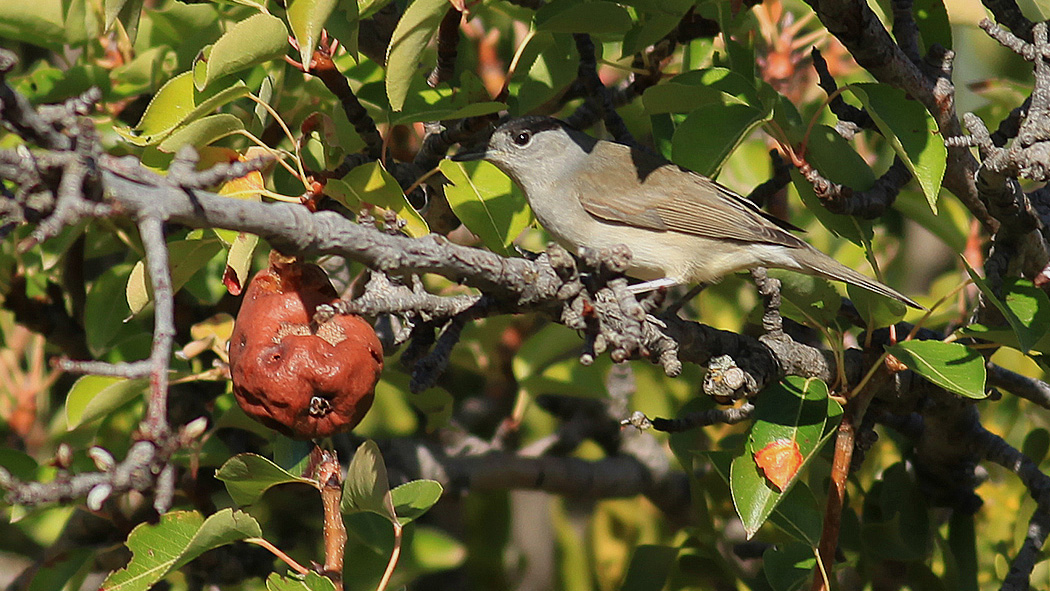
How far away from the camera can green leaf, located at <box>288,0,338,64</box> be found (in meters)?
2.26

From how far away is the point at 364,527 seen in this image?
254cm

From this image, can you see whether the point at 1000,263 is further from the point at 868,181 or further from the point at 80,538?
the point at 80,538

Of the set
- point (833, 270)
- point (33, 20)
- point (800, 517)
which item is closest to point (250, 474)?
point (800, 517)

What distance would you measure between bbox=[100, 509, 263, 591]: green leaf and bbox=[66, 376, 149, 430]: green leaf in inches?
19.2

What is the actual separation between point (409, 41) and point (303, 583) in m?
1.26

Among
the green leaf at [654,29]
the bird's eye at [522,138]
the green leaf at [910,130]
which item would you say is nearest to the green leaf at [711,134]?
the green leaf at [910,130]

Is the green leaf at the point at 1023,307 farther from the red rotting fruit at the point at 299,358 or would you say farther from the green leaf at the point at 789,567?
the red rotting fruit at the point at 299,358

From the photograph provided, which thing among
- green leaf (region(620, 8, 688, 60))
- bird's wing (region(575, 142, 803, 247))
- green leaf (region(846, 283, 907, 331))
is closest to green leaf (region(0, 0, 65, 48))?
green leaf (region(620, 8, 688, 60))

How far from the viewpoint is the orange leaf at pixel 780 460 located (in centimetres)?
233

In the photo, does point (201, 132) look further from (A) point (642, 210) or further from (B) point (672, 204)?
(B) point (672, 204)

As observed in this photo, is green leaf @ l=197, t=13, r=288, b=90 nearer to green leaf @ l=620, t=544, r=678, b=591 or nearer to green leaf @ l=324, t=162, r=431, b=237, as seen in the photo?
green leaf @ l=324, t=162, r=431, b=237

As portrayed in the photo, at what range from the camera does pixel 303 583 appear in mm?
2115

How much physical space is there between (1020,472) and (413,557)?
2144 mm

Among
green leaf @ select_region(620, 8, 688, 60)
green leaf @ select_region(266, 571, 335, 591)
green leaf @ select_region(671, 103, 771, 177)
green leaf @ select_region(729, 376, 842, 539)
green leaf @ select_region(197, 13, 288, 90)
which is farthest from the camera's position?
green leaf @ select_region(620, 8, 688, 60)
